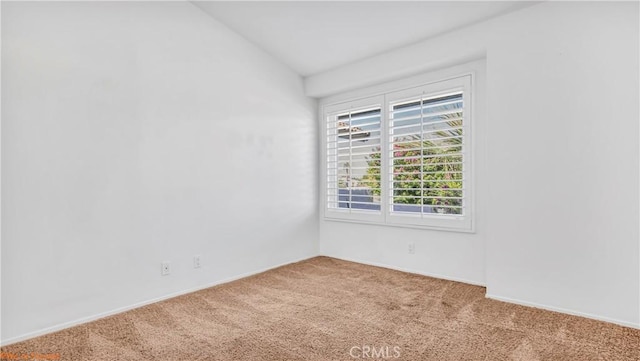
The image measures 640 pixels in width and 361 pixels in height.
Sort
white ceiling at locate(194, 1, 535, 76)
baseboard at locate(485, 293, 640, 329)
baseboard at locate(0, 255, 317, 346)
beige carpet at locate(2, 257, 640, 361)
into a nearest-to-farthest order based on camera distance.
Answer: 1. beige carpet at locate(2, 257, 640, 361)
2. baseboard at locate(0, 255, 317, 346)
3. baseboard at locate(485, 293, 640, 329)
4. white ceiling at locate(194, 1, 535, 76)

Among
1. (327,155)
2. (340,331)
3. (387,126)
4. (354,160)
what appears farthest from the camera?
(327,155)

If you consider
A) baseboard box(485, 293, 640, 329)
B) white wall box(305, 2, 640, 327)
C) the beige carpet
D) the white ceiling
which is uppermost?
the white ceiling

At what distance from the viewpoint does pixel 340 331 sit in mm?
2273

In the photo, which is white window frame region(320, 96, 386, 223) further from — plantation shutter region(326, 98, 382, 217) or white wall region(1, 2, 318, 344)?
white wall region(1, 2, 318, 344)

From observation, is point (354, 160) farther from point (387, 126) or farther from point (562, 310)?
point (562, 310)

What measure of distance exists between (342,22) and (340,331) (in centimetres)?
261

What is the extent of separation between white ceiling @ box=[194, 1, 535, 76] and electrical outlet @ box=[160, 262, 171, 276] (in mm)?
2345

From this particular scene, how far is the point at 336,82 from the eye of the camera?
A: 158 inches

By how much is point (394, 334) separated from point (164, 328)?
5.10ft

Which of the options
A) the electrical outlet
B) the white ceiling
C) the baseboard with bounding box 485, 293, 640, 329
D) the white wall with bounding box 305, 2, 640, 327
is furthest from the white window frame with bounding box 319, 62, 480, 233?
the electrical outlet

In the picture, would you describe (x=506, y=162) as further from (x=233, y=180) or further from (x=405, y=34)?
(x=233, y=180)

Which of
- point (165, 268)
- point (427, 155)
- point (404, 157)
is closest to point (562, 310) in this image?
point (427, 155)

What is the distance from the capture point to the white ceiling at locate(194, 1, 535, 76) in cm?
282

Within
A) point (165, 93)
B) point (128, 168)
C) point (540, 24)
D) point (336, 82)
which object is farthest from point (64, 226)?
point (540, 24)
